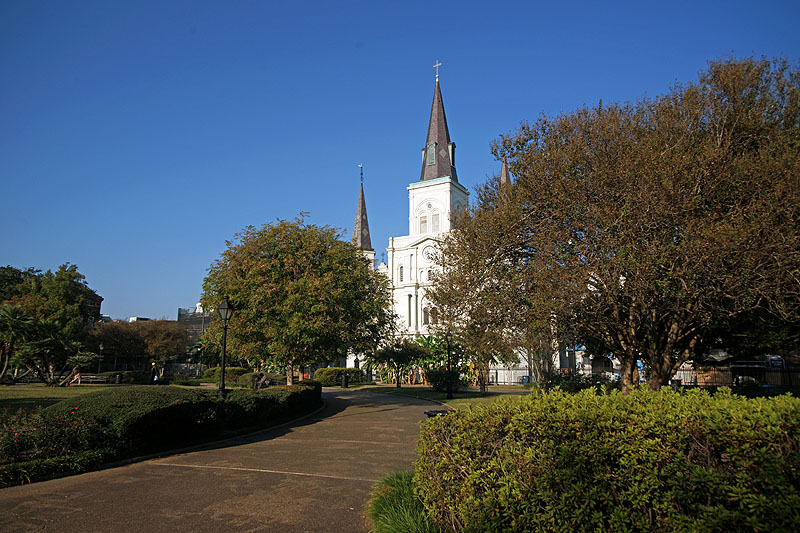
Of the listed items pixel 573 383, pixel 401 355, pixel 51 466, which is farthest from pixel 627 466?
pixel 401 355

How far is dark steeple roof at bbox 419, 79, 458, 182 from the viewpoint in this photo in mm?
64125

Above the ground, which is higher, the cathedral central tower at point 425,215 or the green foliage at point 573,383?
the cathedral central tower at point 425,215

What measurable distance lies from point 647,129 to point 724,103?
2219 millimetres

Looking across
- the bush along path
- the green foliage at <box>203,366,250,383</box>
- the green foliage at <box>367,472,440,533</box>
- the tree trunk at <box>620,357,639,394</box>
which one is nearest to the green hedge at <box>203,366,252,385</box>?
the green foliage at <box>203,366,250,383</box>

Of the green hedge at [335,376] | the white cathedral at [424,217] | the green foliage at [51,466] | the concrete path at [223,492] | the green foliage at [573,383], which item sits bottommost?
the green hedge at [335,376]

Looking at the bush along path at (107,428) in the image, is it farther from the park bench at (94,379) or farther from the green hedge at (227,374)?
the green hedge at (227,374)

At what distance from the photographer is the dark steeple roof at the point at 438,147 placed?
6412 centimetres

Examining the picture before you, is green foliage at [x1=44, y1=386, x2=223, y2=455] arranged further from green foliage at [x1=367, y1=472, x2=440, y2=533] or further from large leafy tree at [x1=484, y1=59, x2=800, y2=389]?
large leafy tree at [x1=484, y1=59, x2=800, y2=389]

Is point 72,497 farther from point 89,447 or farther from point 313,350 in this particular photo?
point 313,350

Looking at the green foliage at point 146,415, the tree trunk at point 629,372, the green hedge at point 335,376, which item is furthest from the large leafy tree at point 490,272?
the green hedge at point 335,376

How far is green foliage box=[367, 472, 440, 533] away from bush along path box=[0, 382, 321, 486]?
19.1 feet

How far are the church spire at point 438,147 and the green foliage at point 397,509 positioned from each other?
191 ft

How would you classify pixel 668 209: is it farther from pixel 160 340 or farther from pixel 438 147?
pixel 438 147

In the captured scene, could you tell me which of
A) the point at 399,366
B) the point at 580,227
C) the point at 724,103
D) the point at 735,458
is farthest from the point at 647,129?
the point at 399,366
